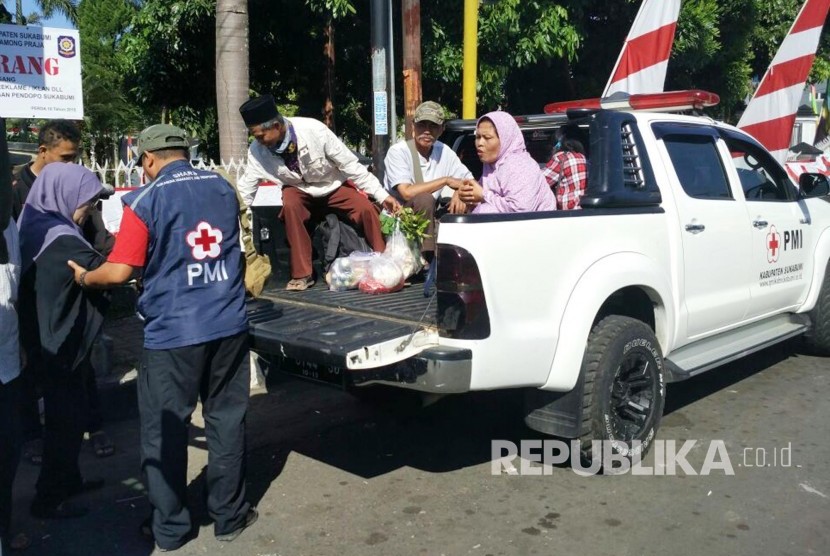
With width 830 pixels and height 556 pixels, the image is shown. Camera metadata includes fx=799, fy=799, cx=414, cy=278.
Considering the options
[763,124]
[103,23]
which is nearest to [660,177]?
[763,124]

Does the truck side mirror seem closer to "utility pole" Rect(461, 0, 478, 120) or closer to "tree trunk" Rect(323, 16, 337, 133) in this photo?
"utility pole" Rect(461, 0, 478, 120)

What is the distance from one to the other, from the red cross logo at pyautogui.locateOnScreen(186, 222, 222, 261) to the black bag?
6.03 feet

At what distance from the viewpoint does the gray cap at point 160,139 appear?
3.53m

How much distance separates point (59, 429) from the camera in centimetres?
393

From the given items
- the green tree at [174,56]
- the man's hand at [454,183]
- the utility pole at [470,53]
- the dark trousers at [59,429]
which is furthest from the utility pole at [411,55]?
the dark trousers at [59,429]

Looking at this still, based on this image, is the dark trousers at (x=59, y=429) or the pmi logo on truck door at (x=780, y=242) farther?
the pmi logo on truck door at (x=780, y=242)

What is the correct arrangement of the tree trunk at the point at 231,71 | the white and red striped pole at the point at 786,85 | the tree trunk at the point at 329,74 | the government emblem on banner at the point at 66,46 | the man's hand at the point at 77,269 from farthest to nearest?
the tree trunk at the point at 329,74 → the white and red striped pole at the point at 786,85 → the tree trunk at the point at 231,71 → the government emblem on banner at the point at 66,46 → the man's hand at the point at 77,269

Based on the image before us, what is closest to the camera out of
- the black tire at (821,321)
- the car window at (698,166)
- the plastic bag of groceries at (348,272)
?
the car window at (698,166)

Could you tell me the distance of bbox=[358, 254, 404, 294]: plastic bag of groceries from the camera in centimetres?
489

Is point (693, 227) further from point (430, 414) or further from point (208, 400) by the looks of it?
point (208, 400)

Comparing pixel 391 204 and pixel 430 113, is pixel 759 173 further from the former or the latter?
pixel 391 204

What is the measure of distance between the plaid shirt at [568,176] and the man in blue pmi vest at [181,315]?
216 centimetres

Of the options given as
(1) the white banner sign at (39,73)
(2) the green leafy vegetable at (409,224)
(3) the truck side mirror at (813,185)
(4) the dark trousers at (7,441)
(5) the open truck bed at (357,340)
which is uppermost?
(1) the white banner sign at (39,73)

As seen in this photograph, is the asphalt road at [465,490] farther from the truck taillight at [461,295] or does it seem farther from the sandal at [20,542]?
the truck taillight at [461,295]
